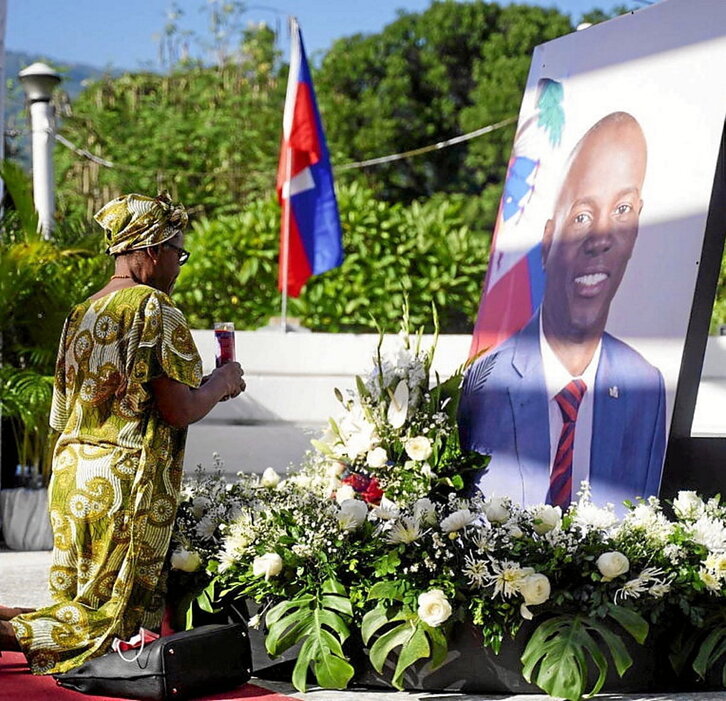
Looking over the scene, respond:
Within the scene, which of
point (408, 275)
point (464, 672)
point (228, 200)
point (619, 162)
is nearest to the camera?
point (464, 672)

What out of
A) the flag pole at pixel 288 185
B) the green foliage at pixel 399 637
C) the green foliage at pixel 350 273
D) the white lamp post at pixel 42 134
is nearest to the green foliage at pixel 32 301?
the white lamp post at pixel 42 134

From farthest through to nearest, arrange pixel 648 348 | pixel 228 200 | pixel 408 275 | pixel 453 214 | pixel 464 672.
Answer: pixel 228 200, pixel 453 214, pixel 408 275, pixel 648 348, pixel 464 672

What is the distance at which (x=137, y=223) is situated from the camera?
A: 4383 millimetres

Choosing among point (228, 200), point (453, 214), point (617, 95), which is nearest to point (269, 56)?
point (228, 200)

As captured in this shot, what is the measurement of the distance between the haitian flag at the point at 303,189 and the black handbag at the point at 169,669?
620cm

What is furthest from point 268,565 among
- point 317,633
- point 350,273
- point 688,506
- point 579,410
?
point 350,273

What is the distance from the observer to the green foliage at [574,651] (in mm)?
4141

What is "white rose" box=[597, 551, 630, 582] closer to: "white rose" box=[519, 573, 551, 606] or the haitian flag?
"white rose" box=[519, 573, 551, 606]

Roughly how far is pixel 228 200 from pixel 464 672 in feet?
55.5

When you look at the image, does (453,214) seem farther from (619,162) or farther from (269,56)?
(269,56)

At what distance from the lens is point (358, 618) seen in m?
4.46

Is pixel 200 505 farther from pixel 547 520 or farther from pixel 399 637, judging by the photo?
pixel 547 520

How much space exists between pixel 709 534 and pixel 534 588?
2.36 ft

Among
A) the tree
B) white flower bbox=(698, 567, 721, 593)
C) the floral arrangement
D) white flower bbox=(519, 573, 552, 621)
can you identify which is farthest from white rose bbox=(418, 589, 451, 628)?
the tree
